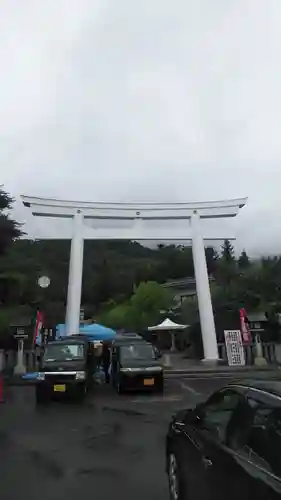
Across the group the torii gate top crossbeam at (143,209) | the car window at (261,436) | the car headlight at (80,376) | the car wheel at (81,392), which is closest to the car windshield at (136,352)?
the car headlight at (80,376)

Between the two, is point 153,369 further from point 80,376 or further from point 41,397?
point 41,397

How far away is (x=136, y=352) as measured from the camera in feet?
56.5

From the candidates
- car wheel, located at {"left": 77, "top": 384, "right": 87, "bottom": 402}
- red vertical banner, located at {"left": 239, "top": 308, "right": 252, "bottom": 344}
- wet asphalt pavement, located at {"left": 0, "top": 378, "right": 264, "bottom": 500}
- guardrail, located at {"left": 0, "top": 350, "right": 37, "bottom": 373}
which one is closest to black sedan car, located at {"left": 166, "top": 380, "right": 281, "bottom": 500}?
wet asphalt pavement, located at {"left": 0, "top": 378, "right": 264, "bottom": 500}

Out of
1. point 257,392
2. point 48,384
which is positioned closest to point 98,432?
point 48,384

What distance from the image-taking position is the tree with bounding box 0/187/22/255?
33938mm

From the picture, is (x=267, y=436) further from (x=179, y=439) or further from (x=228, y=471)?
(x=179, y=439)

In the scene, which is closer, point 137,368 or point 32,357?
point 137,368

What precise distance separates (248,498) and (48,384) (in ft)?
39.9

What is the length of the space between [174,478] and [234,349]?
20543mm

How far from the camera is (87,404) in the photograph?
1402 centimetres

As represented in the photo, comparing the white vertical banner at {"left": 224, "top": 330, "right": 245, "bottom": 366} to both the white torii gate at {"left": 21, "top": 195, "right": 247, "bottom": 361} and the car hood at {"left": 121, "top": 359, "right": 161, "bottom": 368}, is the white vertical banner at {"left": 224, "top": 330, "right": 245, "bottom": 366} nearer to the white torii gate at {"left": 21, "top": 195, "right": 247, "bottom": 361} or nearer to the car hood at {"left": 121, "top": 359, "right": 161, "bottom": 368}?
the white torii gate at {"left": 21, "top": 195, "right": 247, "bottom": 361}

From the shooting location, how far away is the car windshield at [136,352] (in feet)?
56.0

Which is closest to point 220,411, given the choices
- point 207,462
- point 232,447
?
point 207,462

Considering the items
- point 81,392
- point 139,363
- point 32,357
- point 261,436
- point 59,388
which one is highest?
point 32,357
